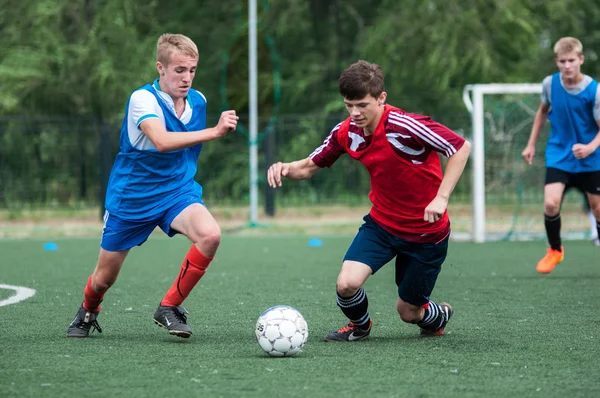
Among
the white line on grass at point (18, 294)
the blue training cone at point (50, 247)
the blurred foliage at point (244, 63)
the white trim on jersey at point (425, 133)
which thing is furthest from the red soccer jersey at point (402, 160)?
the blurred foliage at point (244, 63)

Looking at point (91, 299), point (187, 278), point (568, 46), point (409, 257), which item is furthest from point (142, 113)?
point (568, 46)

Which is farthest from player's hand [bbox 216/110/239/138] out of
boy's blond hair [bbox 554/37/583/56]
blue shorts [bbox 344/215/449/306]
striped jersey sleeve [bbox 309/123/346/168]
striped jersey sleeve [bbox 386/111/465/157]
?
boy's blond hair [bbox 554/37/583/56]

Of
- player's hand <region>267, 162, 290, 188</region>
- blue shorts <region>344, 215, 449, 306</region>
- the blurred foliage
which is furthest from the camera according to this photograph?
the blurred foliage

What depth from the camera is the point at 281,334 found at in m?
4.67

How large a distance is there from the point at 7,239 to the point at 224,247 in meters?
3.80

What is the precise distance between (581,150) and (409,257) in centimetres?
283

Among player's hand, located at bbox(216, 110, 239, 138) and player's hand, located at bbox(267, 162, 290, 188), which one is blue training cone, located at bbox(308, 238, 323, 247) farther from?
player's hand, located at bbox(216, 110, 239, 138)

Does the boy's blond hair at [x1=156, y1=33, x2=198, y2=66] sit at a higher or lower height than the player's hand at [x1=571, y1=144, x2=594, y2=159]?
higher

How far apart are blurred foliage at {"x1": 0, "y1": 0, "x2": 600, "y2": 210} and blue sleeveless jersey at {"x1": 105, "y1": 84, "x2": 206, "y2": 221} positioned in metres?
11.5

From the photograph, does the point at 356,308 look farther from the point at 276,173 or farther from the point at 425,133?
the point at 425,133

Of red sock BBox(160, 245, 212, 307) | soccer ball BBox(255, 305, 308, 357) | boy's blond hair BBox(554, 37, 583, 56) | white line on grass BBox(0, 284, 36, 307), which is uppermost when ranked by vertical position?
boy's blond hair BBox(554, 37, 583, 56)

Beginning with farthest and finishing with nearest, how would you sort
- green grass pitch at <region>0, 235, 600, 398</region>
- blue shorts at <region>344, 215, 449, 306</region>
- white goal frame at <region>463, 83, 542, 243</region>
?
white goal frame at <region>463, 83, 542, 243</region> < blue shorts at <region>344, 215, 449, 306</region> < green grass pitch at <region>0, 235, 600, 398</region>

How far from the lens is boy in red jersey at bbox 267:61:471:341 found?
504 centimetres

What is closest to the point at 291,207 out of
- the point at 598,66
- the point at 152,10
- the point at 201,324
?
the point at 152,10
